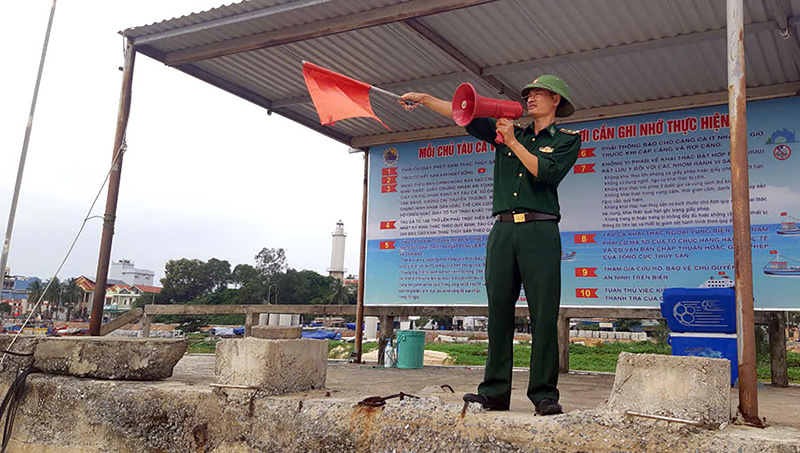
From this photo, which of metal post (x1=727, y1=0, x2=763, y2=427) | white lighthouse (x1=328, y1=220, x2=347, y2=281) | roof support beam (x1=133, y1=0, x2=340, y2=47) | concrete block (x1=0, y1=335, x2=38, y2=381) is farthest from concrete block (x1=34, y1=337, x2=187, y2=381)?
white lighthouse (x1=328, y1=220, x2=347, y2=281)

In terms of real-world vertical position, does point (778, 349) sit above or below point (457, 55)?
below

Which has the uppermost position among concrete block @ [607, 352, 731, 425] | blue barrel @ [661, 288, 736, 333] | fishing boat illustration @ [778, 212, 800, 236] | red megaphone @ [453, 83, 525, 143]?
red megaphone @ [453, 83, 525, 143]

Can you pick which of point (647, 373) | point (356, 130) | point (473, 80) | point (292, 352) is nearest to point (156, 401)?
point (292, 352)

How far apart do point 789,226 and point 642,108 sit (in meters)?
1.96

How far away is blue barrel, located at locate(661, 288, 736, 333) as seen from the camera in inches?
211

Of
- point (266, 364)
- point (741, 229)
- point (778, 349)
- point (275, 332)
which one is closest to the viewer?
point (741, 229)

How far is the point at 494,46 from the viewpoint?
6.00 m

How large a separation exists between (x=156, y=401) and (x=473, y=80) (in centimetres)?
461

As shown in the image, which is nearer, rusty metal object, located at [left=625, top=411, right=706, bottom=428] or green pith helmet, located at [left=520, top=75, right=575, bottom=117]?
rusty metal object, located at [left=625, top=411, right=706, bottom=428]

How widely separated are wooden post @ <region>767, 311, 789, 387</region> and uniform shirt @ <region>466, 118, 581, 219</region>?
14.0 ft

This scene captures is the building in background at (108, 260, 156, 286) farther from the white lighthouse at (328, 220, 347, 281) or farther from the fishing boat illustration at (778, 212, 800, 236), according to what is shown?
the fishing boat illustration at (778, 212, 800, 236)

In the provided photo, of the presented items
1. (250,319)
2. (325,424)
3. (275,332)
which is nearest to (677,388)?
(325,424)

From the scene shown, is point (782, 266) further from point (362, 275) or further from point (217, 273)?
point (217, 273)

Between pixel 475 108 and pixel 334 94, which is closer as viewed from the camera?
pixel 475 108
